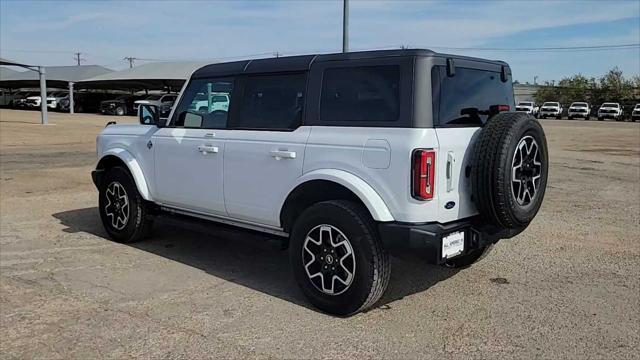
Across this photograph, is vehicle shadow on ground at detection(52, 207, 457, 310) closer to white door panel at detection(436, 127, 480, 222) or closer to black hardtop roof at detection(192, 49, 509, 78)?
white door panel at detection(436, 127, 480, 222)

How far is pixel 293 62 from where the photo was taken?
4773mm

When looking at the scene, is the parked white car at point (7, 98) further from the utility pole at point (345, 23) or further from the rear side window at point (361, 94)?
the rear side window at point (361, 94)

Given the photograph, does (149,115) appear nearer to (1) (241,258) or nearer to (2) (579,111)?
(1) (241,258)

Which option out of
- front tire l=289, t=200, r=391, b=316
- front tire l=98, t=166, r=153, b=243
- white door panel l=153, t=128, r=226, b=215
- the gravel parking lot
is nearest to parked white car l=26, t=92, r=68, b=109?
the gravel parking lot

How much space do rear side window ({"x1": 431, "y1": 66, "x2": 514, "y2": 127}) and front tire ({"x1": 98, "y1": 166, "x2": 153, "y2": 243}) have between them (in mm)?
3507

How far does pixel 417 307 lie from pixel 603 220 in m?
4.42

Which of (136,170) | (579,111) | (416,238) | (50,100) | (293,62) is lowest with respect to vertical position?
(416,238)

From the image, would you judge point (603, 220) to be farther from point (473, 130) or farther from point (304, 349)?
point (304, 349)

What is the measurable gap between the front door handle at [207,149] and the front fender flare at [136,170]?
1070 mm

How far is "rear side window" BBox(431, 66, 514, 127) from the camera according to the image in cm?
411

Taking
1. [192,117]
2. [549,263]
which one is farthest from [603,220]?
[192,117]

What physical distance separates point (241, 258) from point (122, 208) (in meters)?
1.52

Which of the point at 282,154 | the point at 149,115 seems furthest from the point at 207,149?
the point at 149,115

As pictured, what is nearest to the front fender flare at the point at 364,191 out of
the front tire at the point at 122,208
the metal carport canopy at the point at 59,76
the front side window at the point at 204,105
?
the front side window at the point at 204,105
